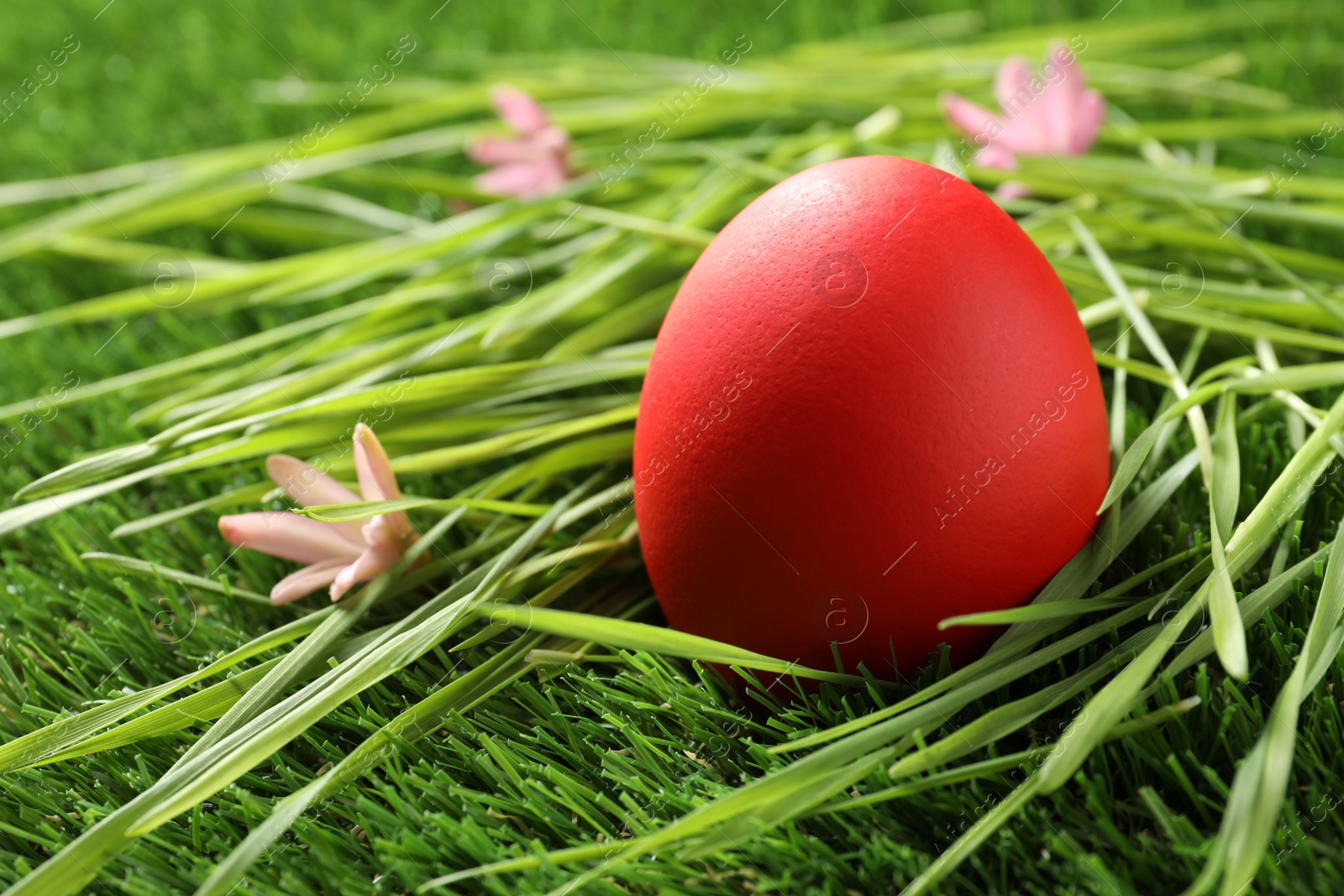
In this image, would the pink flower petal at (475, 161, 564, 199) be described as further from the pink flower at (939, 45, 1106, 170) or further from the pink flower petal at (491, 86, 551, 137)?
the pink flower at (939, 45, 1106, 170)

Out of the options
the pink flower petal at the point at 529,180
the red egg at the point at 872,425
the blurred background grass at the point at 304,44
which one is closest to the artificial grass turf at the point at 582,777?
the red egg at the point at 872,425

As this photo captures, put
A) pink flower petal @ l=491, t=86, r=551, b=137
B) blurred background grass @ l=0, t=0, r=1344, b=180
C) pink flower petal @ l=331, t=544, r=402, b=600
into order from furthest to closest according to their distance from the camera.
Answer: blurred background grass @ l=0, t=0, r=1344, b=180 < pink flower petal @ l=491, t=86, r=551, b=137 < pink flower petal @ l=331, t=544, r=402, b=600

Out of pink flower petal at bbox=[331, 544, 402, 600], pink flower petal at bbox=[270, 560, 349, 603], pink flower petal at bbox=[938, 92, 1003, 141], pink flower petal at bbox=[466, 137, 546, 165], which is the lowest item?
pink flower petal at bbox=[331, 544, 402, 600]

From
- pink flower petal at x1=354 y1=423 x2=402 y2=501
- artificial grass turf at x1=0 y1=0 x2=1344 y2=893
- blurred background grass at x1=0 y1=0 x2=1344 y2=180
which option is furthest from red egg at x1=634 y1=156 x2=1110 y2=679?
blurred background grass at x1=0 y1=0 x2=1344 y2=180

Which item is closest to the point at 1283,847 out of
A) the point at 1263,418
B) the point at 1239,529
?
the point at 1239,529

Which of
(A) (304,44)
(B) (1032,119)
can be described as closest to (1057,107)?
(B) (1032,119)

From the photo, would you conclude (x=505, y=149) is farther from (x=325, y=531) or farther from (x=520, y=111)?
(x=325, y=531)
